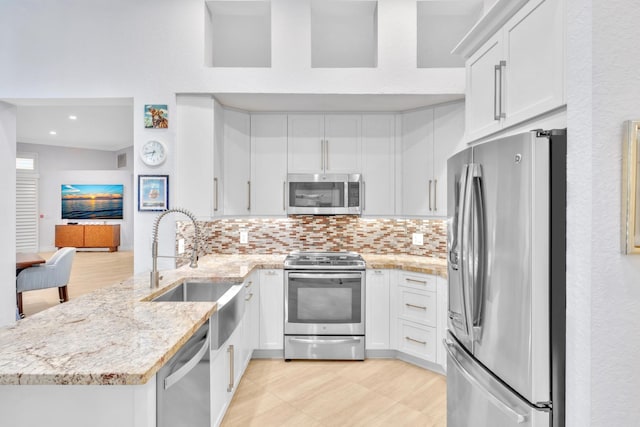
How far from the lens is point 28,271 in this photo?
4.11 meters

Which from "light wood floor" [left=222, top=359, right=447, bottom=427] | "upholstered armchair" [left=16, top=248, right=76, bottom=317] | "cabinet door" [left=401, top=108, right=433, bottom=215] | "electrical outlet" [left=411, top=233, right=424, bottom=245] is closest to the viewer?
"light wood floor" [left=222, top=359, right=447, bottom=427]

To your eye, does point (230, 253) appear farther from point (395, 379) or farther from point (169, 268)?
point (395, 379)

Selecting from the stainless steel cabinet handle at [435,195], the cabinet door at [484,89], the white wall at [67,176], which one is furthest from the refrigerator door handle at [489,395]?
the white wall at [67,176]

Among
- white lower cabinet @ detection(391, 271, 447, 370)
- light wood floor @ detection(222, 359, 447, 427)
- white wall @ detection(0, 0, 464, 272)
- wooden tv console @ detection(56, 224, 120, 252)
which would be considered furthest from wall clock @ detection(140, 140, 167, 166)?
wooden tv console @ detection(56, 224, 120, 252)

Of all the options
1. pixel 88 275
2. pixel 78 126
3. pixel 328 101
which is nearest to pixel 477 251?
pixel 328 101

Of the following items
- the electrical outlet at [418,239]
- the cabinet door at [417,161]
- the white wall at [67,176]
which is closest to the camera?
the cabinet door at [417,161]

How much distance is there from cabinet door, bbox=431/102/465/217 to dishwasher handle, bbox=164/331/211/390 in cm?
238

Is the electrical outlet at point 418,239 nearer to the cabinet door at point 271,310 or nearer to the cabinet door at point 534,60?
the cabinet door at point 271,310

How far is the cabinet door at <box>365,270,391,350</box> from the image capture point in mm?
Answer: 3137

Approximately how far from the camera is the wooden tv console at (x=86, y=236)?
933 centimetres

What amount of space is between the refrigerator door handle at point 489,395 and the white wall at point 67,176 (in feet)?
33.2

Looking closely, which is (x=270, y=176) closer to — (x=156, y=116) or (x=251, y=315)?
(x=156, y=116)

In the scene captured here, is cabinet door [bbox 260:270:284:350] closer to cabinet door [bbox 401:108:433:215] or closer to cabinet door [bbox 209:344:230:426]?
cabinet door [bbox 209:344:230:426]

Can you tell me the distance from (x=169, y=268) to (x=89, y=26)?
→ 2292 millimetres
